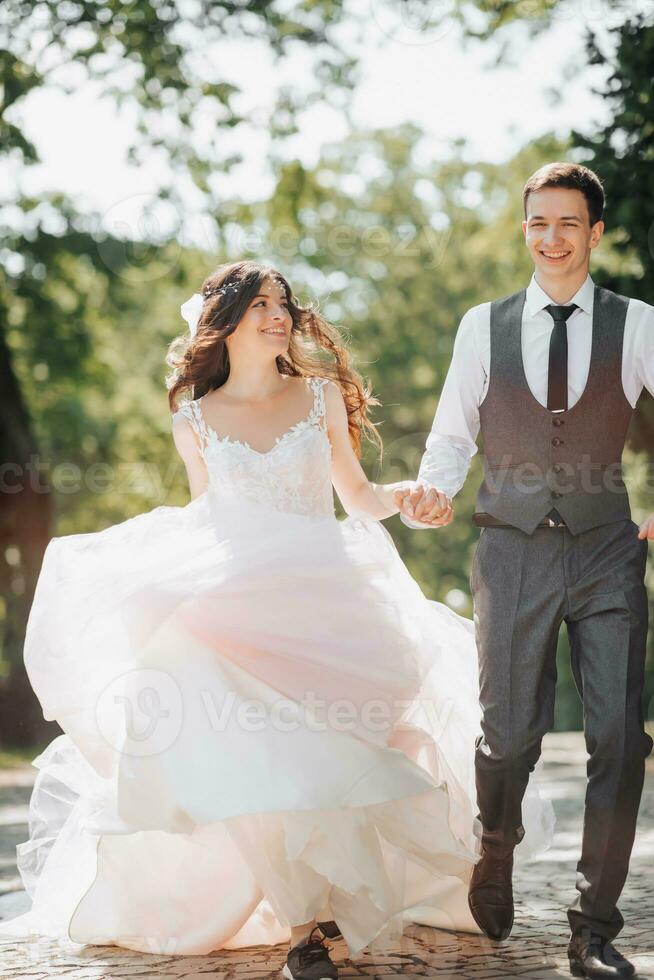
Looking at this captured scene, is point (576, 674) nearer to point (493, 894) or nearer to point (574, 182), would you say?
point (493, 894)

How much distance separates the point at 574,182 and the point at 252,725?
2.16 meters

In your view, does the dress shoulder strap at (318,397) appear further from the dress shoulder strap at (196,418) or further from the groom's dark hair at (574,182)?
the groom's dark hair at (574,182)

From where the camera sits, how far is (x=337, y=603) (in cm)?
450

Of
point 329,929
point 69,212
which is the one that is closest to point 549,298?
point 329,929

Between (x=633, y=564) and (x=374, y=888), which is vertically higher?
(x=633, y=564)

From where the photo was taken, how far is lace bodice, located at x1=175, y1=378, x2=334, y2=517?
4.93 meters

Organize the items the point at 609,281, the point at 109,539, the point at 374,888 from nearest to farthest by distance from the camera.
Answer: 1. the point at 374,888
2. the point at 109,539
3. the point at 609,281

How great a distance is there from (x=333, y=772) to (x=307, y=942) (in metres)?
0.56

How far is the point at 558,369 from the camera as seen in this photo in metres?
4.27

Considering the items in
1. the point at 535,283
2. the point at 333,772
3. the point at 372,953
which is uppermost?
the point at 535,283

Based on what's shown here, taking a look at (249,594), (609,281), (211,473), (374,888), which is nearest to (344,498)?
(211,473)

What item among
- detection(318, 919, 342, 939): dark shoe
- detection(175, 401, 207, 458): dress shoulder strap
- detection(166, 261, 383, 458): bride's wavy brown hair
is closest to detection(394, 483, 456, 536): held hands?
detection(166, 261, 383, 458): bride's wavy brown hair

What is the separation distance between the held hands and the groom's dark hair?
1068 mm

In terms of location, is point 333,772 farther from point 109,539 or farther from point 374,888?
point 109,539
